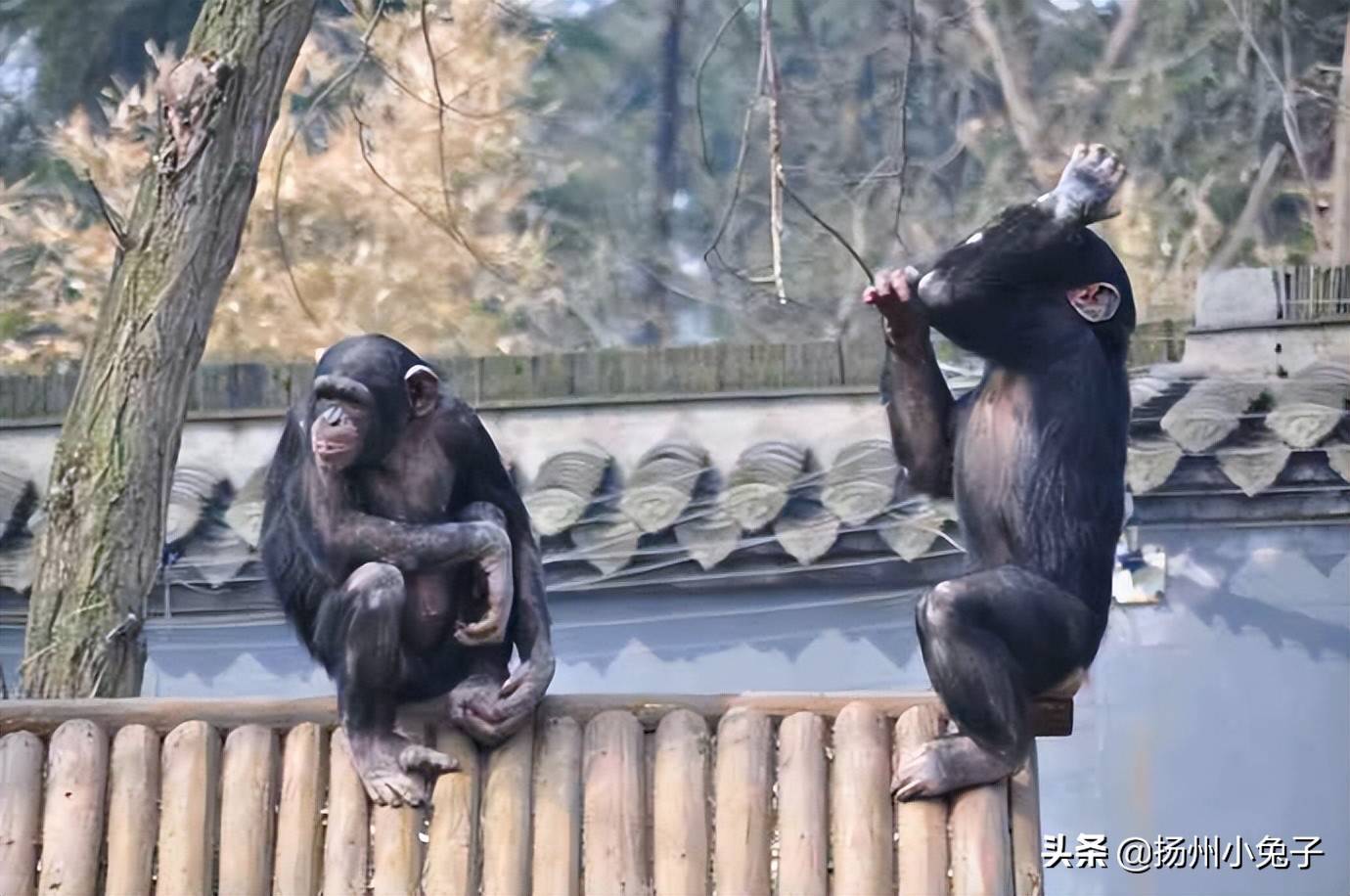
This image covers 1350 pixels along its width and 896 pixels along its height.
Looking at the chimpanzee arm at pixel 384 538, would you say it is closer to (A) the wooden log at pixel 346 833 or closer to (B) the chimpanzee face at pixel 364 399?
(B) the chimpanzee face at pixel 364 399

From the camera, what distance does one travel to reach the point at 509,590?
14.4 ft

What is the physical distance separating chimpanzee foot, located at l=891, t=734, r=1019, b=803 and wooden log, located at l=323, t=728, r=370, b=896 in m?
0.96

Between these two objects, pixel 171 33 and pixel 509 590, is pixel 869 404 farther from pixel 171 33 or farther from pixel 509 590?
pixel 171 33

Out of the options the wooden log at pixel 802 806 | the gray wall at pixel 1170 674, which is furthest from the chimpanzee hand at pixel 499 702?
the gray wall at pixel 1170 674

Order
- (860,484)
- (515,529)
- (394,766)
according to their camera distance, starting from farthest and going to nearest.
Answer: (860,484), (515,529), (394,766)

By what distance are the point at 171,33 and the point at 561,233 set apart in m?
1.92

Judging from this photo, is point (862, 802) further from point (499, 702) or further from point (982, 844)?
point (499, 702)

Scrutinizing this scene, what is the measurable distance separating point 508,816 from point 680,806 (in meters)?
0.31

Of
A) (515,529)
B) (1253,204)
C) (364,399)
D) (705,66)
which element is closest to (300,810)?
(515,529)

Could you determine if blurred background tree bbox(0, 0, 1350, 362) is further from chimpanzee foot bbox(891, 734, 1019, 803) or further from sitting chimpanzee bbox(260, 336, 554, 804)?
chimpanzee foot bbox(891, 734, 1019, 803)

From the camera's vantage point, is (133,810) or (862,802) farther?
(133,810)

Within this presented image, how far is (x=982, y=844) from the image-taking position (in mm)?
4094

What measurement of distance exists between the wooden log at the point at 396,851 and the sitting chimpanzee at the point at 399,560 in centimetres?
4

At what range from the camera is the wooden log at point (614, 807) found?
426cm
